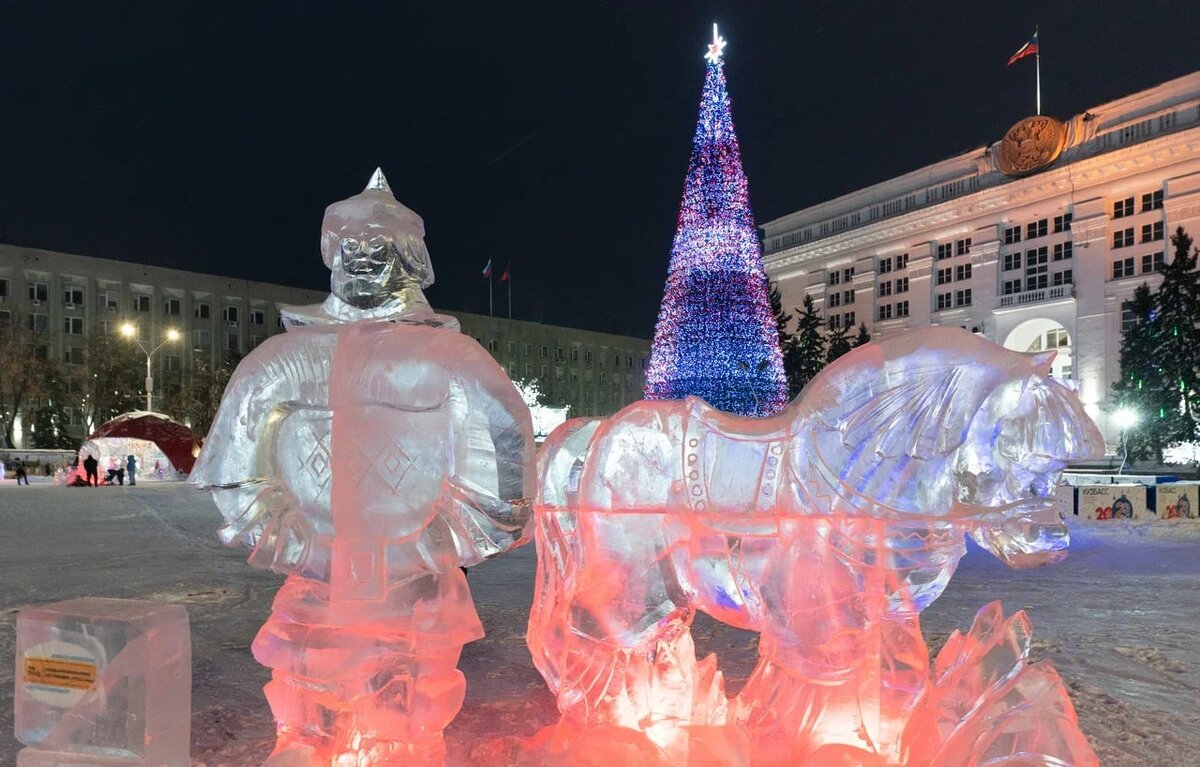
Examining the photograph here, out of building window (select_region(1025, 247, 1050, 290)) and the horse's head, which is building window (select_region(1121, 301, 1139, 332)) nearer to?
building window (select_region(1025, 247, 1050, 290))

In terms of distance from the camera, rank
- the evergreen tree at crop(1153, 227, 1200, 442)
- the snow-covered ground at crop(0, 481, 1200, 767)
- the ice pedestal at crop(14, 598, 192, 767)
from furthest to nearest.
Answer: the evergreen tree at crop(1153, 227, 1200, 442), the snow-covered ground at crop(0, 481, 1200, 767), the ice pedestal at crop(14, 598, 192, 767)

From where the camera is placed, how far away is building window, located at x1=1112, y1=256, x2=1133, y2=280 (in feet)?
92.4

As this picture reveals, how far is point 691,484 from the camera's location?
2.77 metres

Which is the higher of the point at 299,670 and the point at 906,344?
the point at 906,344

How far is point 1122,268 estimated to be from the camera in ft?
93.0

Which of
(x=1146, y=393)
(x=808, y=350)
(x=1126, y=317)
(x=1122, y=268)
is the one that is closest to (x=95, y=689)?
(x=1146, y=393)

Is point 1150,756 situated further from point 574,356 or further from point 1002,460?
point 574,356

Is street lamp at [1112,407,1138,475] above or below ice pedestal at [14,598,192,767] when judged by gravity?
below

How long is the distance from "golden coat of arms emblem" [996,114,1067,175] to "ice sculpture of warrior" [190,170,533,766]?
33.1 m

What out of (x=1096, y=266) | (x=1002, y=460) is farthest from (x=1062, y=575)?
(x=1096, y=266)

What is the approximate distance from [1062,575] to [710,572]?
6723mm

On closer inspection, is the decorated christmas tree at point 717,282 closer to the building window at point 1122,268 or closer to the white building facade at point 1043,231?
the white building facade at point 1043,231

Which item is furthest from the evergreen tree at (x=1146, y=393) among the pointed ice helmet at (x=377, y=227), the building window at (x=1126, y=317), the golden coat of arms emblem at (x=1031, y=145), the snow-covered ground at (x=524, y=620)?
the pointed ice helmet at (x=377, y=227)

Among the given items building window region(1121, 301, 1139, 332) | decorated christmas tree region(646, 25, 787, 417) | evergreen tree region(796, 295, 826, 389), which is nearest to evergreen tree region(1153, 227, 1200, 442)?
building window region(1121, 301, 1139, 332)
